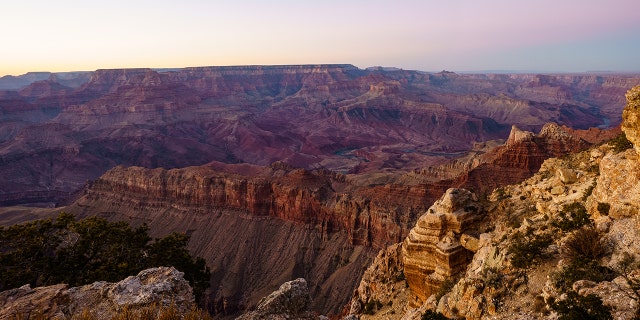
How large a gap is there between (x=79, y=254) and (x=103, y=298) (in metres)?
14.6

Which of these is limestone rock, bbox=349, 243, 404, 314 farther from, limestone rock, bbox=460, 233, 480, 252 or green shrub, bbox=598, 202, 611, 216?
green shrub, bbox=598, 202, 611, 216

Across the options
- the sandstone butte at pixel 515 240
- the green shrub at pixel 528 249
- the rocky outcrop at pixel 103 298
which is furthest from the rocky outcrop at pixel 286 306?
the green shrub at pixel 528 249

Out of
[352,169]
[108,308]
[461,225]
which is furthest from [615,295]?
[352,169]

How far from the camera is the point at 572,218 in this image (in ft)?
49.7

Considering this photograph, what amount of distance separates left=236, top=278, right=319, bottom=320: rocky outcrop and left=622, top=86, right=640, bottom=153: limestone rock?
13.2 metres

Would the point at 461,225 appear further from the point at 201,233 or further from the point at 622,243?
the point at 201,233

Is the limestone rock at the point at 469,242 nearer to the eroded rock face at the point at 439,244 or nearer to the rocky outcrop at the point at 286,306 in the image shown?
the eroded rock face at the point at 439,244

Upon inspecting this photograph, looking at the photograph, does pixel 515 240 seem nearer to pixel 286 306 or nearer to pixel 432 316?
pixel 432 316

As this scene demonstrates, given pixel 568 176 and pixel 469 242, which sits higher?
pixel 568 176

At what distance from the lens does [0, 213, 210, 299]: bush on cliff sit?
24562mm

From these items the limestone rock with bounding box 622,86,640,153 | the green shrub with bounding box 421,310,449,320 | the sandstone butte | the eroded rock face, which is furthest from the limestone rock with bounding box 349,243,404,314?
the limestone rock with bounding box 622,86,640,153

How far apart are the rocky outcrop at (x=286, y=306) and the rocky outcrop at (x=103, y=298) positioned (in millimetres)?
2555

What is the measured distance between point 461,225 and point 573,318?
10.6m

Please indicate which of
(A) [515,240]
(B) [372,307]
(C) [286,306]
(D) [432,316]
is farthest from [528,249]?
(B) [372,307]
